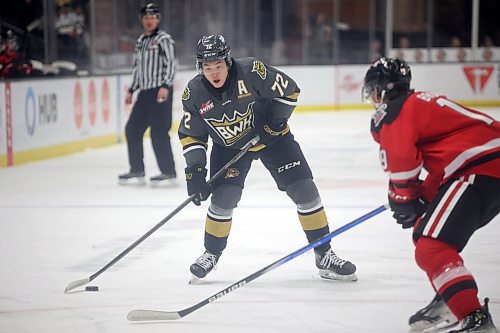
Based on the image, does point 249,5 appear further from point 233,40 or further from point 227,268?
point 227,268

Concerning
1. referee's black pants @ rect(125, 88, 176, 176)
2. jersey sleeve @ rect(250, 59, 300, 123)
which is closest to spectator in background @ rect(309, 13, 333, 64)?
referee's black pants @ rect(125, 88, 176, 176)

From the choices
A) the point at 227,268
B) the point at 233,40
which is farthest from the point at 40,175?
the point at 233,40

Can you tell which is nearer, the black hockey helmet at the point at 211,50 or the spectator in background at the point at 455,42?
the black hockey helmet at the point at 211,50

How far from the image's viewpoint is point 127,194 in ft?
22.7

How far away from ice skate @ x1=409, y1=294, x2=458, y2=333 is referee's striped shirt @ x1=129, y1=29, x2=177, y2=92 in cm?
413

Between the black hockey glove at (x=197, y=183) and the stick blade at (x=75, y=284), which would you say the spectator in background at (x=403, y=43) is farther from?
the stick blade at (x=75, y=284)

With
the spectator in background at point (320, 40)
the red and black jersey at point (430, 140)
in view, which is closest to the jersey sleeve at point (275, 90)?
the red and black jersey at point (430, 140)

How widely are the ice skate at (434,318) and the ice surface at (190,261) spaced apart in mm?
73

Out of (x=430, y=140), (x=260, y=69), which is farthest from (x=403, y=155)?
(x=260, y=69)

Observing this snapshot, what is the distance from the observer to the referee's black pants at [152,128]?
7.19m

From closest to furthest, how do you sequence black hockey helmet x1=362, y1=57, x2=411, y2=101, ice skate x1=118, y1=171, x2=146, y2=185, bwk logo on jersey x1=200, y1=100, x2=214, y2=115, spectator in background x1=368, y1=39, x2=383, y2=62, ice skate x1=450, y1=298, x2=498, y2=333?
ice skate x1=450, y1=298, x2=498, y2=333 → black hockey helmet x1=362, y1=57, x2=411, y2=101 → bwk logo on jersey x1=200, y1=100, x2=214, y2=115 → ice skate x1=118, y1=171, x2=146, y2=185 → spectator in background x1=368, y1=39, x2=383, y2=62

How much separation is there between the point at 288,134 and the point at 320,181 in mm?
3238

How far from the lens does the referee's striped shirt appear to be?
720 centimetres

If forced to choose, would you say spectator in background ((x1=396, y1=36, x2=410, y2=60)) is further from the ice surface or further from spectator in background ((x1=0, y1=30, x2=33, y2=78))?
the ice surface
